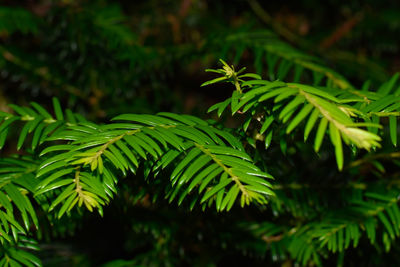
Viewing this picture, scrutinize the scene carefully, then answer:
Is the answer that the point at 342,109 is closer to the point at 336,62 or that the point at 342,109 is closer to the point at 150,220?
the point at 150,220

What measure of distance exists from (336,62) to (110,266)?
4.36ft

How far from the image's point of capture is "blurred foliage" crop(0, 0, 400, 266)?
2.74ft

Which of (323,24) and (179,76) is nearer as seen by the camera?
(179,76)

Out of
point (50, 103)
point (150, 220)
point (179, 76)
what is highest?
point (179, 76)

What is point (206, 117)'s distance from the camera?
1.58 meters

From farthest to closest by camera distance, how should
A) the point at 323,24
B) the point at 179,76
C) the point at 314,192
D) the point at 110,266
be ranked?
the point at 323,24, the point at 179,76, the point at 314,192, the point at 110,266

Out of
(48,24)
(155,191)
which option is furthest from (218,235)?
(48,24)

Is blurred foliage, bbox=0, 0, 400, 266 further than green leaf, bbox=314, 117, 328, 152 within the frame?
Yes

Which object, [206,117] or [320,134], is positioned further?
[206,117]

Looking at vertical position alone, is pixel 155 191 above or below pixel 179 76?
below

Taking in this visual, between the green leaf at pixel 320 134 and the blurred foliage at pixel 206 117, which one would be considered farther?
the blurred foliage at pixel 206 117

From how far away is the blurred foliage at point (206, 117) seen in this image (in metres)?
0.84

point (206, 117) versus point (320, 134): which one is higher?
point (206, 117)

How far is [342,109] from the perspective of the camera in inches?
23.4
